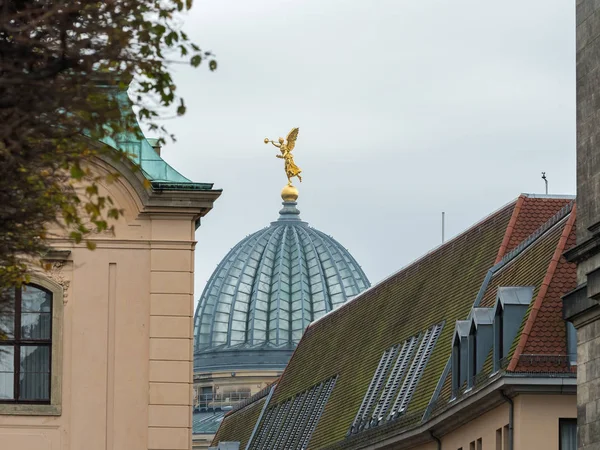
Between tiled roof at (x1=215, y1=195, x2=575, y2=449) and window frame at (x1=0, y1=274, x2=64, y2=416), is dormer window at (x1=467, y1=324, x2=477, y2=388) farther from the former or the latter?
window frame at (x1=0, y1=274, x2=64, y2=416)

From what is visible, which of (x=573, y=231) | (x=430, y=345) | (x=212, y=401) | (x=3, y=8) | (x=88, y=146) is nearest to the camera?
(x=3, y=8)

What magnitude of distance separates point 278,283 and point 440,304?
368 feet

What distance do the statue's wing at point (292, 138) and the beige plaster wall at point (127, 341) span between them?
85904 mm

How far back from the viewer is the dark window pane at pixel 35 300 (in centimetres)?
3666

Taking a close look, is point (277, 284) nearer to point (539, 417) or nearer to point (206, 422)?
point (206, 422)

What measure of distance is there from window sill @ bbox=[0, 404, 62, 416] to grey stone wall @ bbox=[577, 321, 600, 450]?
360 inches

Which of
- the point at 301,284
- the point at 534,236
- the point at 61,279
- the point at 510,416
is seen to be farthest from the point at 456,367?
the point at 301,284

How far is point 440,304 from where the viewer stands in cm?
5906

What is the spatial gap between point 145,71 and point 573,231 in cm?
3039

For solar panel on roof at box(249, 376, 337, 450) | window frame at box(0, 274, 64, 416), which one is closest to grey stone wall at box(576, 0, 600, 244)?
window frame at box(0, 274, 64, 416)

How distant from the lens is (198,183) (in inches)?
1470

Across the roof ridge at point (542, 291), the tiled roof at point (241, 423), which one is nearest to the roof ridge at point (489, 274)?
the roof ridge at point (542, 291)

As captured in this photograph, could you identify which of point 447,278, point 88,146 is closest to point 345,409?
point 447,278

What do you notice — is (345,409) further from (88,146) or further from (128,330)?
(88,146)
